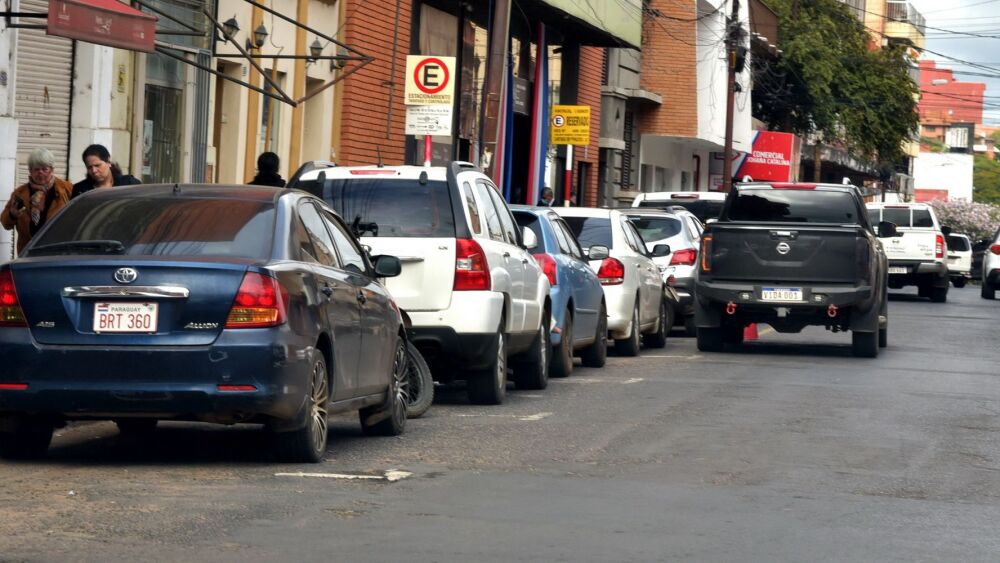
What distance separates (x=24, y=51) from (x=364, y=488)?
34.9 ft

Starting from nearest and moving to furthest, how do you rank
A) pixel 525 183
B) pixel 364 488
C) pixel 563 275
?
pixel 364 488
pixel 563 275
pixel 525 183

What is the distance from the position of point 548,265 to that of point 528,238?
127 cm

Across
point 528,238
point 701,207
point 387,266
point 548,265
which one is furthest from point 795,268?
point 701,207

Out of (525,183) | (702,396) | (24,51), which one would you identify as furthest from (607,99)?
(702,396)

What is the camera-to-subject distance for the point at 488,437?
1162cm

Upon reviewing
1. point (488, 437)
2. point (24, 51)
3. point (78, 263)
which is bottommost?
point (488, 437)

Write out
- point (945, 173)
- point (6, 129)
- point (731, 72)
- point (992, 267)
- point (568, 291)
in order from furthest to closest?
point (945, 173)
point (731, 72)
point (992, 267)
point (568, 291)
point (6, 129)

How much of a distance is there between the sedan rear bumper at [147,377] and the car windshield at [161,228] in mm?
562

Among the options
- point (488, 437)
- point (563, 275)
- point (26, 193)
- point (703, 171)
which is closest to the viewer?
point (488, 437)

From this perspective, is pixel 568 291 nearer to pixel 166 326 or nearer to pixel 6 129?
pixel 6 129

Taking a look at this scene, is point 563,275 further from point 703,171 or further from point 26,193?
point 703,171

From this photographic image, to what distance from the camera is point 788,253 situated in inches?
805

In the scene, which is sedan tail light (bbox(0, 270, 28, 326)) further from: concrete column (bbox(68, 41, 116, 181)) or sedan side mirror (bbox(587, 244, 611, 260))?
concrete column (bbox(68, 41, 116, 181))

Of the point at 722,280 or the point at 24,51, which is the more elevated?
the point at 24,51
